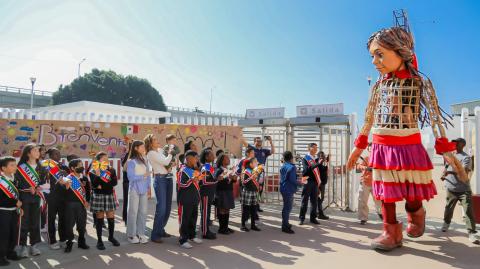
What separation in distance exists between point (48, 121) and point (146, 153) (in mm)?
5279

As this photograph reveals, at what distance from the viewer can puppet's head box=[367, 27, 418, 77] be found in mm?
4512

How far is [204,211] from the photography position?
554 centimetres

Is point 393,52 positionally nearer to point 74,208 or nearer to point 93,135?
point 74,208

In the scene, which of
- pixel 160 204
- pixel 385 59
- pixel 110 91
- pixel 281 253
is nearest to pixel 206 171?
pixel 160 204

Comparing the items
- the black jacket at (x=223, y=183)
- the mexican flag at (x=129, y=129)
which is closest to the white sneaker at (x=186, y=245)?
the black jacket at (x=223, y=183)

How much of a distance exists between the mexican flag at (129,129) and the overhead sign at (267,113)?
325cm

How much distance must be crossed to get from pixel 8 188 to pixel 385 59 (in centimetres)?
497

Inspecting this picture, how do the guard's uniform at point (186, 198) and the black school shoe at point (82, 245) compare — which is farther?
the guard's uniform at point (186, 198)

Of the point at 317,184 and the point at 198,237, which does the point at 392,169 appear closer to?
the point at 317,184

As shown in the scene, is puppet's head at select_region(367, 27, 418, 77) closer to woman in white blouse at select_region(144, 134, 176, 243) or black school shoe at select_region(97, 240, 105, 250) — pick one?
woman in white blouse at select_region(144, 134, 176, 243)

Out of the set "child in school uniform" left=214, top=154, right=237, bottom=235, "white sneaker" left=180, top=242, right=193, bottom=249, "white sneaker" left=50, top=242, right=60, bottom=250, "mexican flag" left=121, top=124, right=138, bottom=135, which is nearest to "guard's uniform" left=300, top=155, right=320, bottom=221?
"child in school uniform" left=214, top=154, right=237, bottom=235

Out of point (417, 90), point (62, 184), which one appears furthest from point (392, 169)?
point (62, 184)

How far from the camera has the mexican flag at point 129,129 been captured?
9.84 meters

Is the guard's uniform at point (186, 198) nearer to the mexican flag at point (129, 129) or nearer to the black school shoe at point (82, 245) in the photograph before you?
the black school shoe at point (82, 245)
